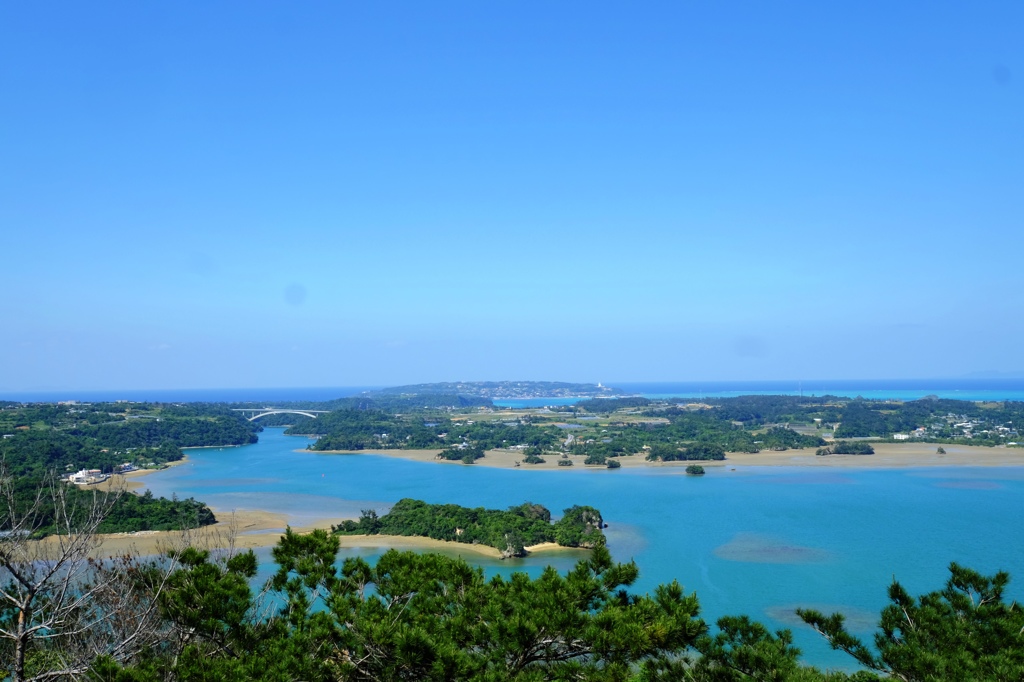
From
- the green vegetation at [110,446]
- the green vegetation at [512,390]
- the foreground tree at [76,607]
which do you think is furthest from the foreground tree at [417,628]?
the green vegetation at [512,390]

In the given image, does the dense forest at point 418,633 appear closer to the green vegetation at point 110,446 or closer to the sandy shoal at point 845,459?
the green vegetation at point 110,446

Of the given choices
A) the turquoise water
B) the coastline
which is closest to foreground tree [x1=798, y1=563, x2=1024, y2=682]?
the turquoise water

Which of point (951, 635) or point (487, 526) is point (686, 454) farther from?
point (951, 635)

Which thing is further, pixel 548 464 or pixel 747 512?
pixel 548 464

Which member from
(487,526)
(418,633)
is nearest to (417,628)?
(418,633)

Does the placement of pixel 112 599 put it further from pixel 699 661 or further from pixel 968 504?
pixel 968 504

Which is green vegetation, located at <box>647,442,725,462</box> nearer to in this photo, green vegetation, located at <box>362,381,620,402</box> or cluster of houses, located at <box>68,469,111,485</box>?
cluster of houses, located at <box>68,469,111,485</box>

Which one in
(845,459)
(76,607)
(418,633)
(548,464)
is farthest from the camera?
(548,464)
